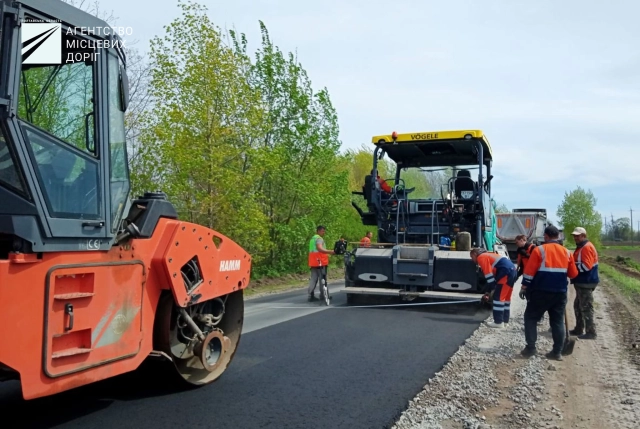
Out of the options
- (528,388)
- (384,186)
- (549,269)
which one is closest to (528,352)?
(549,269)

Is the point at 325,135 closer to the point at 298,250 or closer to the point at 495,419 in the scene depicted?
the point at 298,250

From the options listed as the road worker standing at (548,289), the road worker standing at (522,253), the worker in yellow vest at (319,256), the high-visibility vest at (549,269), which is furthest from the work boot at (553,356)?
the worker in yellow vest at (319,256)

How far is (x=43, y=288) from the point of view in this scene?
130 inches

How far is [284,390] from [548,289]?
132 inches

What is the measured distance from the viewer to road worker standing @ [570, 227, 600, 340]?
8.08 meters

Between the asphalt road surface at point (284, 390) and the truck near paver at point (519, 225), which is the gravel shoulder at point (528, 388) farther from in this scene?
the truck near paver at point (519, 225)

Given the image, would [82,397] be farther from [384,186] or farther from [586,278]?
[384,186]

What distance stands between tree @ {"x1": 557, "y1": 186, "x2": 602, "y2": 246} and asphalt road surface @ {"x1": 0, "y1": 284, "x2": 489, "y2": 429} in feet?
160

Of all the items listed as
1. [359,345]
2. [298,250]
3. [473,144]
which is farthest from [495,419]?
[298,250]

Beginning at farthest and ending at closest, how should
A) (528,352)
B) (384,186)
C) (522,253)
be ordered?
1. (384,186)
2. (522,253)
3. (528,352)

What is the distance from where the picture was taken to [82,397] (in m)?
4.81

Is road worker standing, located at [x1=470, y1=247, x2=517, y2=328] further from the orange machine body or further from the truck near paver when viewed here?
the truck near paver

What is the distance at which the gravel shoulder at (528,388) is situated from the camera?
180 inches
